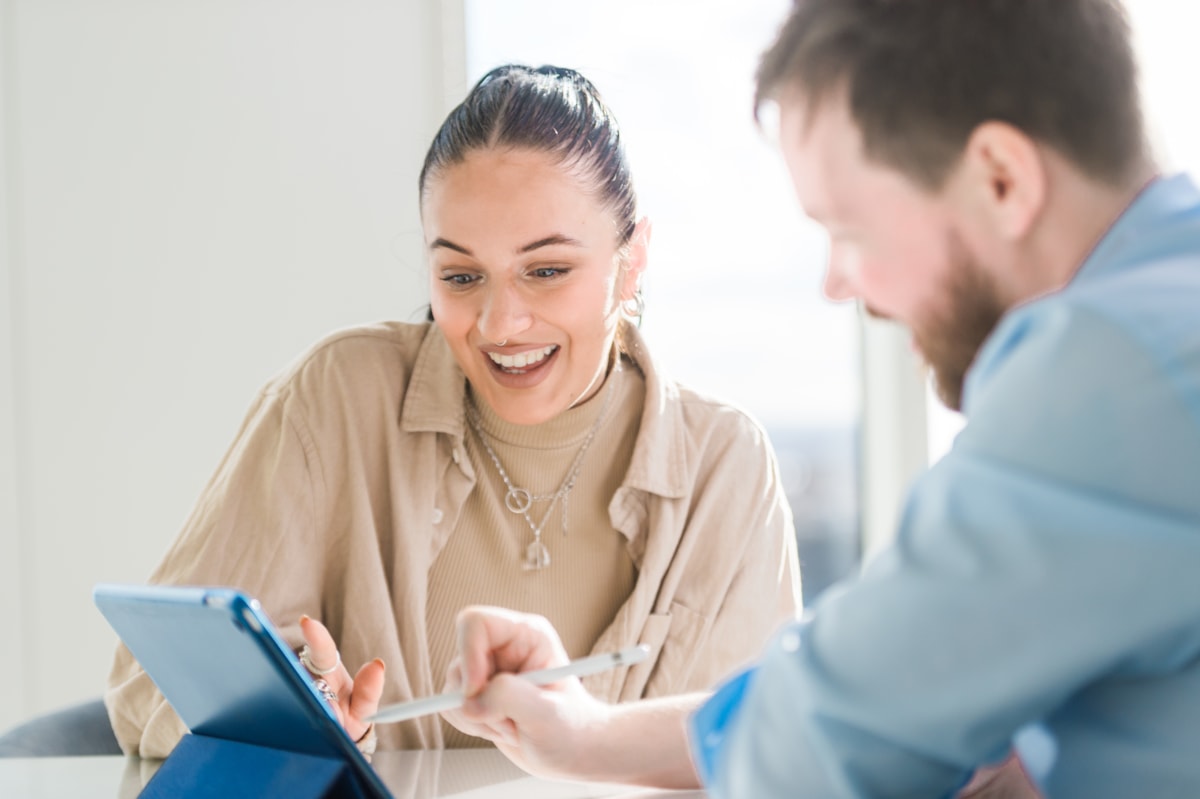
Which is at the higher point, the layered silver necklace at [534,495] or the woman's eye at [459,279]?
the woman's eye at [459,279]

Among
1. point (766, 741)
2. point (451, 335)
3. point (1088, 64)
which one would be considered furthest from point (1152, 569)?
point (451, 335)

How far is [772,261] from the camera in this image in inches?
139

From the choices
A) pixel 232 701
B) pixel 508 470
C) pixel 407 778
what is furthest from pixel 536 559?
pixel 232 701

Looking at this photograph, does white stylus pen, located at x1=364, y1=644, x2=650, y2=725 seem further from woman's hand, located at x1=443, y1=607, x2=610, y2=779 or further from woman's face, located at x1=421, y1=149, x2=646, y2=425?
woman's face, located at x1=421, y1=149, x2=646, y2=425

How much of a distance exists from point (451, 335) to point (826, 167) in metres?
1.06

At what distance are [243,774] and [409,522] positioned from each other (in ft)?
2.63

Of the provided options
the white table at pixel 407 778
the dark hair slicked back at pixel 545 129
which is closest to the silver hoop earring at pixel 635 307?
the dark hair slicked back at pixel 545 129

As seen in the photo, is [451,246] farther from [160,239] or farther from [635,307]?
[160,239]

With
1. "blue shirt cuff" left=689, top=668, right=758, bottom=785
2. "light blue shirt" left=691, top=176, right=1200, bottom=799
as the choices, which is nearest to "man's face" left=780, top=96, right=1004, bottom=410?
"light blue shirt" left=691, top=176, right=1200, bottom=799

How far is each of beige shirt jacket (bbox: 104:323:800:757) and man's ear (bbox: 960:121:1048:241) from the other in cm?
111

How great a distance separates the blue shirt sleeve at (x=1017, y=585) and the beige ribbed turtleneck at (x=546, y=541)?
3.83ft

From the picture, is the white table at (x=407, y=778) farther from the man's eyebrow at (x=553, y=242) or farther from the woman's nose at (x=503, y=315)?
the man's eyebrow at (x=553, y=242)

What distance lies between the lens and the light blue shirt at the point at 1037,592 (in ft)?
2.27

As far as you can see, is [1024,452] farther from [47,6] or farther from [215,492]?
[47,6]
